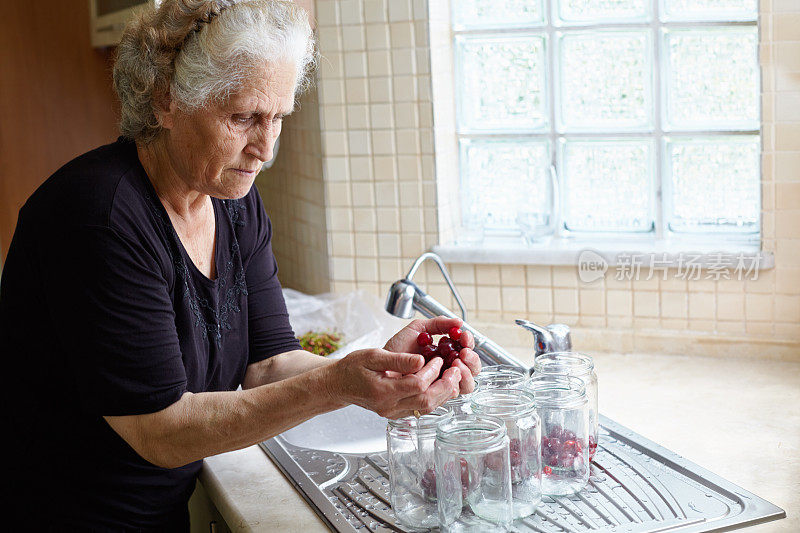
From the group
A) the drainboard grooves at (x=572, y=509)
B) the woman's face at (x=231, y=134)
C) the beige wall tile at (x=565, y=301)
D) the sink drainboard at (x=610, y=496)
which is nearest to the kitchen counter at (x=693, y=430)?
the sink drainboard at (x=610, y=496)

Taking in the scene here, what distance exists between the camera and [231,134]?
1.25 m

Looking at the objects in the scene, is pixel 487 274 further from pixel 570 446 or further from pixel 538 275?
pixel 570 446

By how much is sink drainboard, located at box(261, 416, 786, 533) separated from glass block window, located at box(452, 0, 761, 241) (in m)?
0.79

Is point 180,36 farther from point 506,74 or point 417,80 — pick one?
point 506,74

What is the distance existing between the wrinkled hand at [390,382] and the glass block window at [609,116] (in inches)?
44.5

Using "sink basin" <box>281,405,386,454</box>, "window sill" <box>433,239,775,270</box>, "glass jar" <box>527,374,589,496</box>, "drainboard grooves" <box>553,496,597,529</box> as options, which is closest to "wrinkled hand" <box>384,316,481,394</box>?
"glass jar" <box>527,374,589,496</box>

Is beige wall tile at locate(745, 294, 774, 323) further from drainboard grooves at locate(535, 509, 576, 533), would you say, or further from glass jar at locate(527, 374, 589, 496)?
drainboard grooves at locate(535, 509, 576, 533)

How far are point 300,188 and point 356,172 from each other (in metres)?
0.26

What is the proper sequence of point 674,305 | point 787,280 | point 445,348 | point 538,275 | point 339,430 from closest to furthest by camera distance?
point 445,348 → point 339,430 → point 787,280 → point 674,305 → point 538,275

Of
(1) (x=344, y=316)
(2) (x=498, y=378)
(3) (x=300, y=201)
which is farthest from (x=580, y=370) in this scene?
(3) (x=300, y=201)

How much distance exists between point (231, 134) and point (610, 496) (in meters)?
0.78

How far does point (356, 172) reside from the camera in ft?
7.57

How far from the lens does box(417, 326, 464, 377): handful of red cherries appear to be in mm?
1261

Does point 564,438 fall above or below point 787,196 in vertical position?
below
